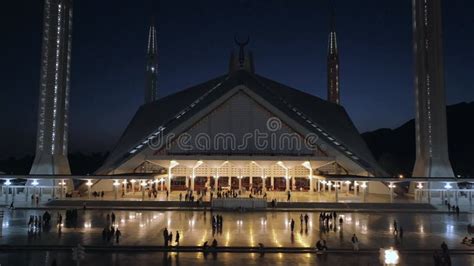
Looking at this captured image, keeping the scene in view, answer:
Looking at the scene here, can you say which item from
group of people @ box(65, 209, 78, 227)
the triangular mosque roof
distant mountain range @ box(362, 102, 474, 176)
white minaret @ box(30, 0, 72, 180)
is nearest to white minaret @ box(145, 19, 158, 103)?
the triangular mosque roof

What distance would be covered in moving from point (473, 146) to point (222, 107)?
5787 centimetres

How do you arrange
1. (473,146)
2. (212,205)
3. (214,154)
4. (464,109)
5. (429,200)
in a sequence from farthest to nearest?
(464,109) < (473,146) < (214,154) < (429,200) < (212,205)

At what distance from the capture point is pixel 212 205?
23.7 metres

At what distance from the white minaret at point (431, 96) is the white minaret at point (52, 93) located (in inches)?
859

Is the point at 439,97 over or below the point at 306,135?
over

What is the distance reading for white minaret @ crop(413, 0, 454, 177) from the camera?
2738 centimetres

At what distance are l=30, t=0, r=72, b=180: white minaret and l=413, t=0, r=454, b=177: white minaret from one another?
21.8 meters

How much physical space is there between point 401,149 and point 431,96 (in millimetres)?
66164

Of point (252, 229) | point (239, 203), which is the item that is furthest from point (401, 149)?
point (252, 229)

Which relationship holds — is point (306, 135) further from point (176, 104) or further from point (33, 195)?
point (33, 195)

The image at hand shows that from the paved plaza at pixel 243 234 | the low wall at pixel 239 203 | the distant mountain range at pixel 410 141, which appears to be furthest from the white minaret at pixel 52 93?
the distant mountain range at pixel 410 141

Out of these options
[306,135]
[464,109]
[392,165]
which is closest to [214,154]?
[306,135]

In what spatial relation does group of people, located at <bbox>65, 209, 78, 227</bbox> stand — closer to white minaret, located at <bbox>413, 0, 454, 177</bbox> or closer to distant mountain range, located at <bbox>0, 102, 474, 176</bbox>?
white minaret, located at <bbox>413, 0, 454, 177</bbox>

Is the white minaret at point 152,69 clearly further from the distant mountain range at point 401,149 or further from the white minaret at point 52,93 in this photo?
the distant mountain range at point 401,149
